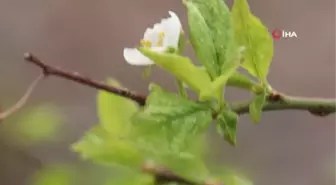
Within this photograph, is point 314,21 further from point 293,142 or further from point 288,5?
point 293,142

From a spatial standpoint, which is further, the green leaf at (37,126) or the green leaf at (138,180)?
the green leaf at (37,126)

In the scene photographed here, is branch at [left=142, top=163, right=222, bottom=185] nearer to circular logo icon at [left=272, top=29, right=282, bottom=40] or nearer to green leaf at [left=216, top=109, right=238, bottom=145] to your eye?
green leaf at [left=216, top=109, right=238, bottom=145]

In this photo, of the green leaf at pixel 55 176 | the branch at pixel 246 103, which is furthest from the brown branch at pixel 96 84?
the green leaf at pixel 55 176

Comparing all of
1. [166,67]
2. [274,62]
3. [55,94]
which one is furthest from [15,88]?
[166,67]

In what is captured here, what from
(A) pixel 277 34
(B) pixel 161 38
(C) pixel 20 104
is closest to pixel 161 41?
(B) pixel 161 38

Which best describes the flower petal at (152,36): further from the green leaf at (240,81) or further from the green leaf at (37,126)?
the green leaf at (37,126)
